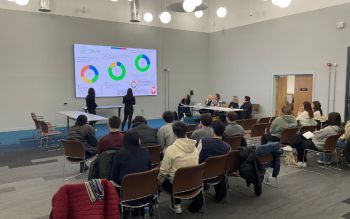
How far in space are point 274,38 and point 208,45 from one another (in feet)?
11.8

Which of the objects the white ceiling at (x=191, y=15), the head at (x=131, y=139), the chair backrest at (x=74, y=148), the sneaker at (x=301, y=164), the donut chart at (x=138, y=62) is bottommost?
the sneaker at (x=301, y=164)

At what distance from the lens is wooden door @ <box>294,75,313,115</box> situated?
32.5 ft

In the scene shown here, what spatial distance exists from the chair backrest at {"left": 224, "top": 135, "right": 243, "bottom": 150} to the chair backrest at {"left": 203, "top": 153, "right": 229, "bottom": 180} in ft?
3.42

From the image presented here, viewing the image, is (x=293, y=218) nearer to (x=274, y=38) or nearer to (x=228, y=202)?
(x=228, y=202)

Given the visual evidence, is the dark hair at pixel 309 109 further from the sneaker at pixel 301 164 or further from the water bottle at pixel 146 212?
the water bottle at pixel 146 212

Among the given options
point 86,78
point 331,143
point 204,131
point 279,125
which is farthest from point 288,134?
point 86,78

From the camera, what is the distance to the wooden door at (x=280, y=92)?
36.1ft

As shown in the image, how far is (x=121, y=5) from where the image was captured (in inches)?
436

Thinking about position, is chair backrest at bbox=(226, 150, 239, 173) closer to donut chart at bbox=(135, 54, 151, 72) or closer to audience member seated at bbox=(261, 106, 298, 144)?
audience member seated at bbox=(261, 106, 298, 144)

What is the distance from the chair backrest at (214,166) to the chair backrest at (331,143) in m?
2.45

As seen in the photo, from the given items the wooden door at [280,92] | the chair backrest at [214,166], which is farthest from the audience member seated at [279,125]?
the wooden door at [280,92]

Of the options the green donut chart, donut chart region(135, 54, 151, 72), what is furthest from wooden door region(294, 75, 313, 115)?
the green donut chart

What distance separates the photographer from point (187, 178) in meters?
3.07

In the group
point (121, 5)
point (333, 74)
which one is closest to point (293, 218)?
point (333, 74)
